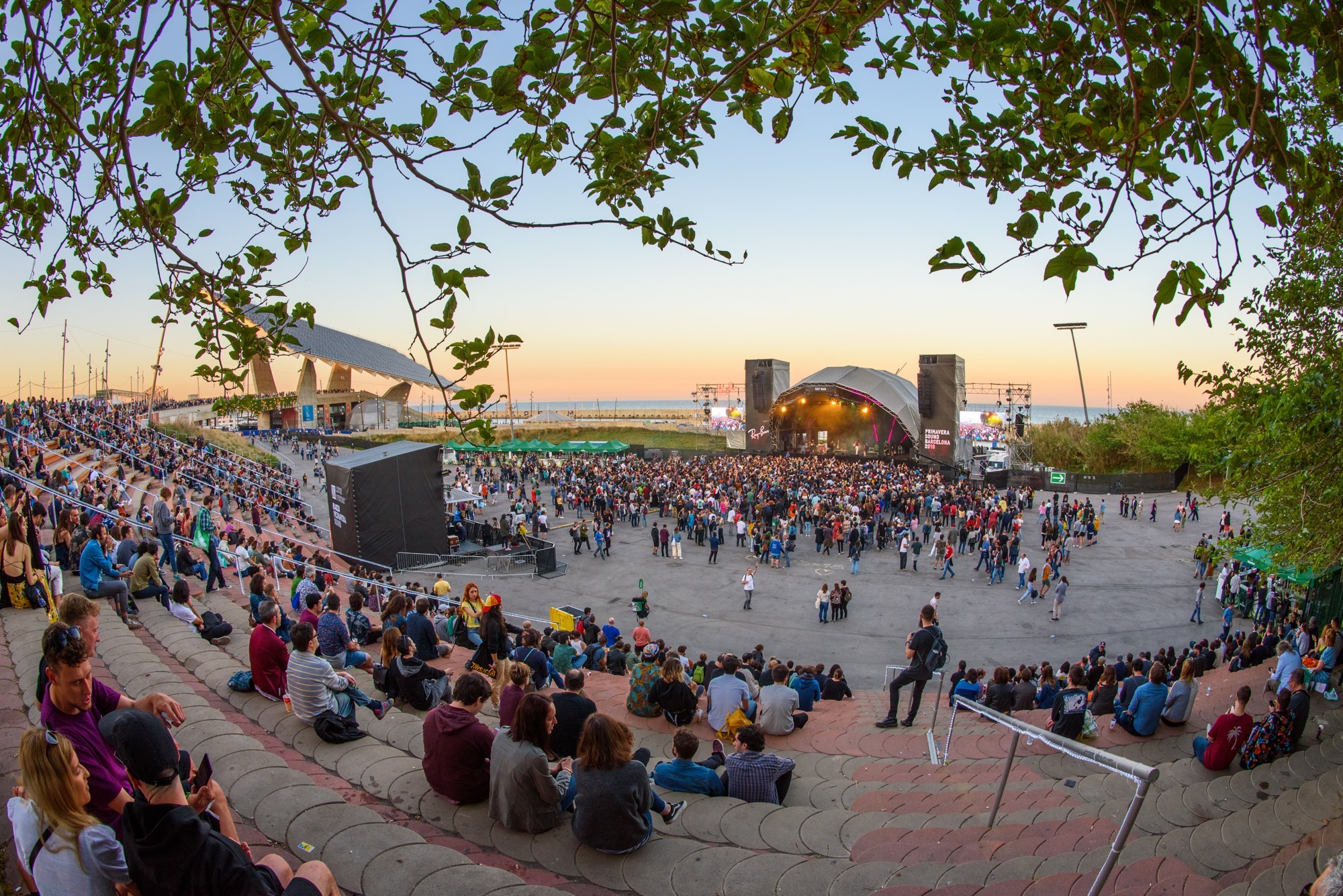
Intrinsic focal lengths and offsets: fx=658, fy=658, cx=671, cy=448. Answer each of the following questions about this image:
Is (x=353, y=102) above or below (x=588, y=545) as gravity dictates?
above

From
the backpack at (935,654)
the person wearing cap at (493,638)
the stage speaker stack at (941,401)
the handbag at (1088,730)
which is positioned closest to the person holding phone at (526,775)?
the person wearing cap at (493,638)

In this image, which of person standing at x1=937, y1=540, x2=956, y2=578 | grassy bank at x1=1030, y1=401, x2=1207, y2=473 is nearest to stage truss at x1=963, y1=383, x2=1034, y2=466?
grassy bank at x1=1030, y1=401, x2=1207, y2=473

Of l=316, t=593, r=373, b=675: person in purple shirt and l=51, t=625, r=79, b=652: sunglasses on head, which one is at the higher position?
l=51, t=625, r=79, b=652: sunglasses on head

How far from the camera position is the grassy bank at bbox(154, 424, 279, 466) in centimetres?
2956

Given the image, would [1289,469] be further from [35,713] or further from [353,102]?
[35,713]

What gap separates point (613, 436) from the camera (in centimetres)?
5756

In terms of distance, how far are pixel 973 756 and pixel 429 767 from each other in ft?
14.9

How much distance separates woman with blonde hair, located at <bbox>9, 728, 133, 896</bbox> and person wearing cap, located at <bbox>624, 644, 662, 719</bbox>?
12.7ft

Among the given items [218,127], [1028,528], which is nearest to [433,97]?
[218,127]

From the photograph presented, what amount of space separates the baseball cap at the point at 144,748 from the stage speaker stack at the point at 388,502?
13575 mm

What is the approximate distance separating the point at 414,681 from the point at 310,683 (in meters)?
1.00

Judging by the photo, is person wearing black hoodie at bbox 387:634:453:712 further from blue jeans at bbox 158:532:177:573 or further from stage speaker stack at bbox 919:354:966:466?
stage speaker stack at bbox 919:354:966:466

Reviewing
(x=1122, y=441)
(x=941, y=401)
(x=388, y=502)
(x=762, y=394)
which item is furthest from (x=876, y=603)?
(x=1122, y=441)

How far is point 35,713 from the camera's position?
3.83m
